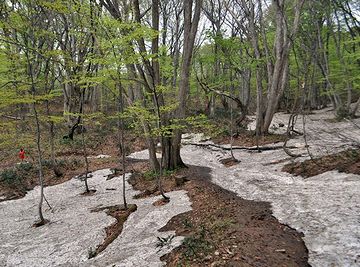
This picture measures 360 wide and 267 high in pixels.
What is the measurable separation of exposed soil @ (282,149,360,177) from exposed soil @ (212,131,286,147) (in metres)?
4.89

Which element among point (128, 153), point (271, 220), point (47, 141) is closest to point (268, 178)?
point (271, 220)

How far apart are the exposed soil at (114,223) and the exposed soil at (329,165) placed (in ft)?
15.7

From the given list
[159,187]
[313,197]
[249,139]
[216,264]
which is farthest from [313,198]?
[249,139]

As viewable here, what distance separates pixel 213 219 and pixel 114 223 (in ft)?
8.27

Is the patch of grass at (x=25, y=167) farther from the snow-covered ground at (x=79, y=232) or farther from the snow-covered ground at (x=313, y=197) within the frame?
the snow-covered ground at (x=313, y=197)

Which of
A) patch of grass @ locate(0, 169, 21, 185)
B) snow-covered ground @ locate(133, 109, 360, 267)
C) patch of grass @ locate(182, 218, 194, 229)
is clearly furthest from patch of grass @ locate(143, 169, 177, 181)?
patch of grass @ locate(0, 169, 21, 185)

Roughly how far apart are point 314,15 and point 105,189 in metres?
12.9

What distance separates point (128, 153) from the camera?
1591 centimetres

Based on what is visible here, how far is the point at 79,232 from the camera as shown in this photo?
22.0 feet

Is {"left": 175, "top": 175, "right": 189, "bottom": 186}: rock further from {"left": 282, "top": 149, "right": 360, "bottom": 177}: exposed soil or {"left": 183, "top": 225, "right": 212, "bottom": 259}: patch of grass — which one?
{"left": 183, "top": 225, "right": 212, "bottom": 259}: patch of grass

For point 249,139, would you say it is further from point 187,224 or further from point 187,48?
point 187,224

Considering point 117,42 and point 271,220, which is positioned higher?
point 117,42

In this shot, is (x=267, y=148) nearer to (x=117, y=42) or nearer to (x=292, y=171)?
(x=292, y=171)

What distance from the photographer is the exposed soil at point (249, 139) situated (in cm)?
1419
